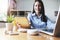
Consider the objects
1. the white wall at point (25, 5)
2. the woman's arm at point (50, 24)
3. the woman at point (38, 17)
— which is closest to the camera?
the woman's arm at point (50, 24)

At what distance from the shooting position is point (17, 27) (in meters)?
2.00

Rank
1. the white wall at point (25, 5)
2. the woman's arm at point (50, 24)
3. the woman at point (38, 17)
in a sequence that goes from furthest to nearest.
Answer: the white wall at point (25, 5) < the woman at point (38, 17) < the woman's arm at point (50, 24)

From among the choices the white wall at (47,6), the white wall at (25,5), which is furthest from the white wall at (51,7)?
the white wall at (25,5)

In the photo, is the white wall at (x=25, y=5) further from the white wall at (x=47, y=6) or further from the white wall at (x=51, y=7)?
the white wall at (x=51, y=7)

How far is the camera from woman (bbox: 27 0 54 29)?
2.15m

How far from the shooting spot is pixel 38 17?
2193 millimetres

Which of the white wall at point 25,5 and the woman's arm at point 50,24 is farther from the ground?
the white wall at point 25,5

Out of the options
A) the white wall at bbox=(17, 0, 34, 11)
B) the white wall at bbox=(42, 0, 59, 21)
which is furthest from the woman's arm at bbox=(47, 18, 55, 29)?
the white wall at bbox=(17, 0, 34, 11)

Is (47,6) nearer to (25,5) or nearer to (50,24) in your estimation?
(50,24)

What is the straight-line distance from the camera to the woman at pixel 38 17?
2153 millimetres

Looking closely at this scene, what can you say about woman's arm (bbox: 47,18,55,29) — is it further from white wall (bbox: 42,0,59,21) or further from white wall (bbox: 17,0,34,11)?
white wall (bbox: 17,0,34,11)

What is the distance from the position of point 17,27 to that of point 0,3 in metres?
0.88

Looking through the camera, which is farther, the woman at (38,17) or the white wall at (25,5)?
the white wall at (25,5)

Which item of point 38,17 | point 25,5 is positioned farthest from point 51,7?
point 25,5
